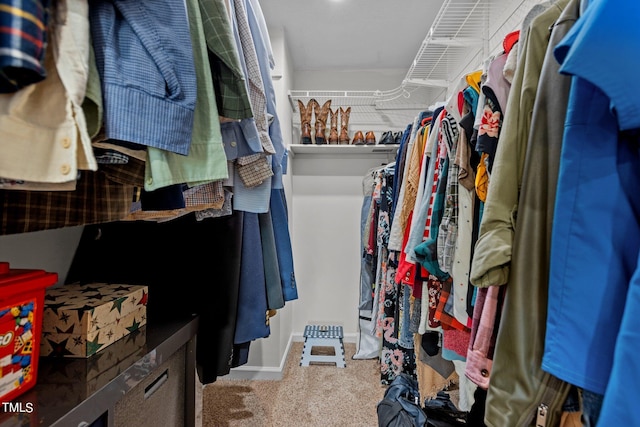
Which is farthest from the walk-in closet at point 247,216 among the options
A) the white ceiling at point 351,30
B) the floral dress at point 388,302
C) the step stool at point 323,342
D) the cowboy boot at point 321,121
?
the cowboy boot at point 321,121

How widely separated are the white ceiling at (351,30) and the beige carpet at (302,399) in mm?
2281

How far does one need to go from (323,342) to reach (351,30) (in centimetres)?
226

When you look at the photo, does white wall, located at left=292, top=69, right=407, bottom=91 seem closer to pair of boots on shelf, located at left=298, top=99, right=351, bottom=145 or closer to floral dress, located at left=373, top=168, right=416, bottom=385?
pair of boots on shelf, located at left=298, top=99, right=351, bottom=145

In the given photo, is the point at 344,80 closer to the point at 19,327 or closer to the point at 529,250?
the point at 529,250

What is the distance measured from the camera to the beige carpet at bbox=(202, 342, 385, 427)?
1700 millimetres

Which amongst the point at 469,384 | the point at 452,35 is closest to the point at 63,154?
the point at 469,384

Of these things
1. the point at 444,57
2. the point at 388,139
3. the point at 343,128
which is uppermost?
the point at 444,57

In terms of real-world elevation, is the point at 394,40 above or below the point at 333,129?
above

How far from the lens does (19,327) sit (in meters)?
0.57

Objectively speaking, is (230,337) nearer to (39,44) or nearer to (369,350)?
(39,44)

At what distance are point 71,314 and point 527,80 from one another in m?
1.04

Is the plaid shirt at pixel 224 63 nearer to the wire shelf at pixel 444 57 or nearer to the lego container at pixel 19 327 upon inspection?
the lego container at pixel 19 327

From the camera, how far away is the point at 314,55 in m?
2.62

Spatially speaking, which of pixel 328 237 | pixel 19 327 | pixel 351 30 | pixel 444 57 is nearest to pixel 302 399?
pixel 328 237
